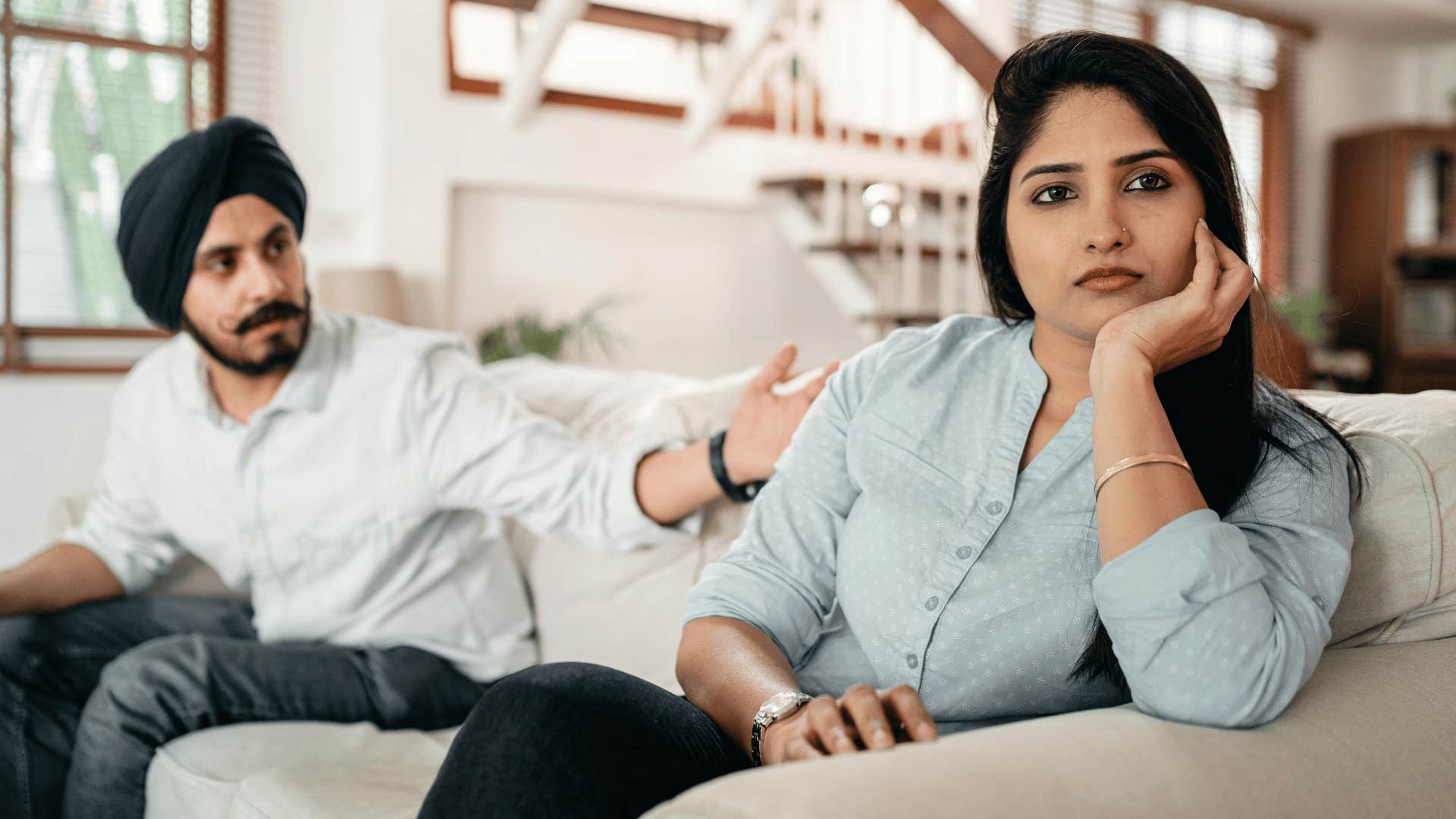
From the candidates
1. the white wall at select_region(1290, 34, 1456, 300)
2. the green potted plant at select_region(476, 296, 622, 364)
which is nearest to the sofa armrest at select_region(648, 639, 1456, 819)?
the green potted plant at select_region(476, 296, 622, 364)

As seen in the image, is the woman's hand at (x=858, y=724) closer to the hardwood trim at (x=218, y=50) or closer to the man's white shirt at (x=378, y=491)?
the man's white shirt at (x=378, y=491)

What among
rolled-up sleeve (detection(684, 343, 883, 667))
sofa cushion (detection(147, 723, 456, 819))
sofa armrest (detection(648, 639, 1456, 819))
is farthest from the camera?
sofa cushion (detection(147, 723, 456, 819))

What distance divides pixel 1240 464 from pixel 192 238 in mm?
1599

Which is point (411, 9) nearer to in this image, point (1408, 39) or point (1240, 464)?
point (1240, 464)

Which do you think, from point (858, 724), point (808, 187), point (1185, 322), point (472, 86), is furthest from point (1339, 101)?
point (858, 724)

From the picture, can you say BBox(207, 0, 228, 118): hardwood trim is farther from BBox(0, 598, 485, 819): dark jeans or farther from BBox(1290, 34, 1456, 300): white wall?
BBox(1290, 34, 1456, 300): white wall

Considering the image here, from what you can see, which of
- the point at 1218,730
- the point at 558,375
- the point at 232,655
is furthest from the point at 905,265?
the point at 1218,730

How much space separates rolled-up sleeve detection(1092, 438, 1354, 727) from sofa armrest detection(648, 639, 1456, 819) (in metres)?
0.03

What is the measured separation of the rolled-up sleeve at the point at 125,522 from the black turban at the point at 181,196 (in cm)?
24

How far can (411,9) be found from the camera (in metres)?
4.43

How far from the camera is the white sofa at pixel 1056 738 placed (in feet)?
2.65

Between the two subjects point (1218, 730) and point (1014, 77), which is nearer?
point (1218, 730)

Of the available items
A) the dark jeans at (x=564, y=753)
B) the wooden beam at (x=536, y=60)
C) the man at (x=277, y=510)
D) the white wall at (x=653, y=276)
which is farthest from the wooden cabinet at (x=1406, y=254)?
the dark jeans at (x=564, y=753)

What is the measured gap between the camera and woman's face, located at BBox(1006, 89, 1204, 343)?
1.15 meters
